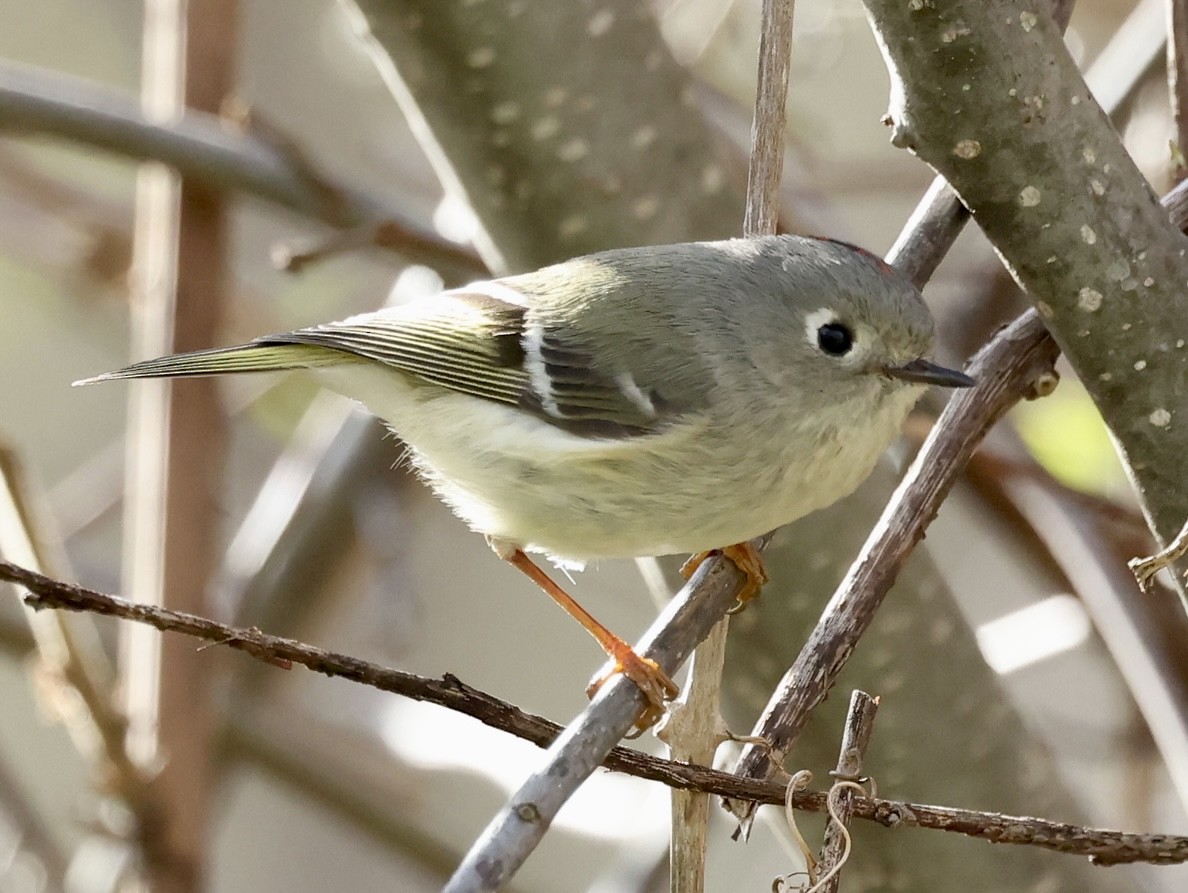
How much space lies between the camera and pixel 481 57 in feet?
5.03

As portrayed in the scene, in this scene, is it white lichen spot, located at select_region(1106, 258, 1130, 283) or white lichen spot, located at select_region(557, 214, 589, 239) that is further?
white lichen spot, located at select_region(557, 214, 589, 239)

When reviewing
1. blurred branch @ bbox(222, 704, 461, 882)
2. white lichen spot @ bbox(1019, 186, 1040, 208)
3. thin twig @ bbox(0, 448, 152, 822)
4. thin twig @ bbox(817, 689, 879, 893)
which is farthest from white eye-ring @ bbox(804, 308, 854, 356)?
blurred branch @ bbox(222, 704, 461, 882)

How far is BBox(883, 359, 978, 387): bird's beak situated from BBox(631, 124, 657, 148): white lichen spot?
0.39m

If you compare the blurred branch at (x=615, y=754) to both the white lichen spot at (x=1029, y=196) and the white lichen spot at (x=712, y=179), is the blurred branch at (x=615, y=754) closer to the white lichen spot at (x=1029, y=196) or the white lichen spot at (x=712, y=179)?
the white lichen spot at (x=1029, y=196)

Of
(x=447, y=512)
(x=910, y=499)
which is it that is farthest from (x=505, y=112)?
(x=447, y=512)

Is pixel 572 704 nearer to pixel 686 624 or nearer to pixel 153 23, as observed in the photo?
pixel 153 23

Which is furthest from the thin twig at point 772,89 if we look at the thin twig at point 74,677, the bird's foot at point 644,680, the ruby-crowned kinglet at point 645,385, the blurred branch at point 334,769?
the blurred branch at point 334,769

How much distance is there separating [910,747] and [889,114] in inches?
28.3

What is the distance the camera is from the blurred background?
156 cm

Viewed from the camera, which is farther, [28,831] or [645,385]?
[28,831]

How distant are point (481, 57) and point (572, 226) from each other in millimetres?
227

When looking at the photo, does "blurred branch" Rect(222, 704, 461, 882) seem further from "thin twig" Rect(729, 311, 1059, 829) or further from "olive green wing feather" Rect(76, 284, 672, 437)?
"thin twig" Rect(729, 311, 1059, 829)

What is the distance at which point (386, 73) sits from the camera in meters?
1.61

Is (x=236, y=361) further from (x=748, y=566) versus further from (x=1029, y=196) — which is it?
(x=1029, y=196)
